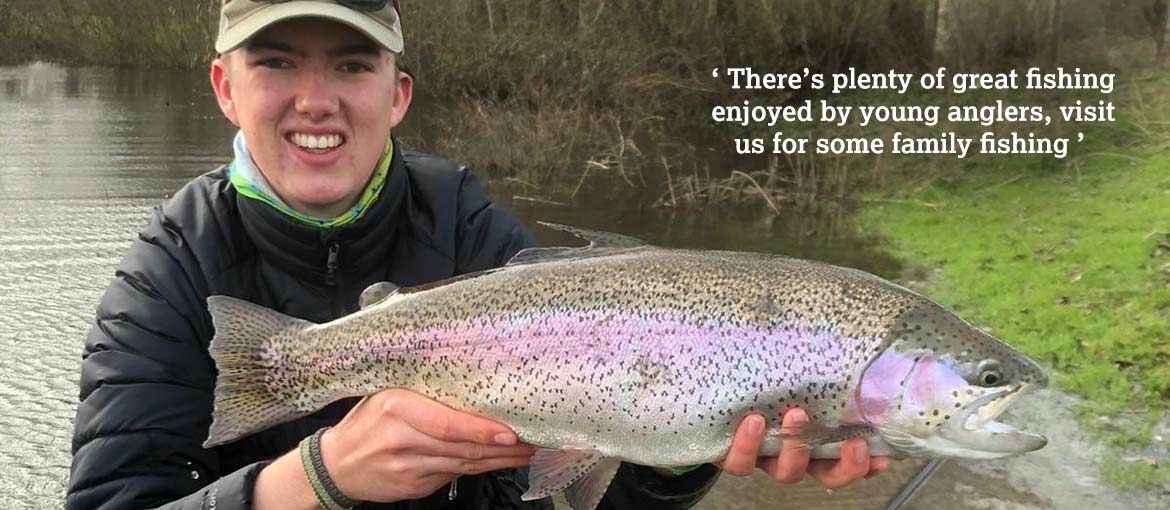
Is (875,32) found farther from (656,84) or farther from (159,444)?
(159,444)

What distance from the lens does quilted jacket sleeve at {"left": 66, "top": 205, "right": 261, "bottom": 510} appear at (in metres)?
2.29

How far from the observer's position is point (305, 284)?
8.67ft

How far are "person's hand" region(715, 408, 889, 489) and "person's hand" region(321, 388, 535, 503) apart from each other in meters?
0.53

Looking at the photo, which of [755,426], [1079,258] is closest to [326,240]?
[755,426]

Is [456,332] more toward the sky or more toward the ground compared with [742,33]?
more toward the ground

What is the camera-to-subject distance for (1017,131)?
15203mm

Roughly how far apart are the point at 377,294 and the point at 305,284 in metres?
0.37

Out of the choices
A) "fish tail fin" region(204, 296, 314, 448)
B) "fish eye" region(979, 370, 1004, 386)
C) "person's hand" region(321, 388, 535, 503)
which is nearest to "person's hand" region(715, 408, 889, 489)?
"fish eye" region(979, 370, 1004, 386)

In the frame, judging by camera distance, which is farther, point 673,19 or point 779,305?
point 673,19

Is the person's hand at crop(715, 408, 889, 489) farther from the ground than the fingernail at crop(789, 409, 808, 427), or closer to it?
closer to it

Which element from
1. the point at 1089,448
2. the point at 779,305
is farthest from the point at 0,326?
the point at 1089,448

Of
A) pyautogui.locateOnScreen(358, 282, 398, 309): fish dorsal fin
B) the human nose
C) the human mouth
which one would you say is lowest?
pyautogui.locateOnScreen(358, 282, 398, 309): fish dorsal fin

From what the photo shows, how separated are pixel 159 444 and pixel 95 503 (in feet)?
0.65

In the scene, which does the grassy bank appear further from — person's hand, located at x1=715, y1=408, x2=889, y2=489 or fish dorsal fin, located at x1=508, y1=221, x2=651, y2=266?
fish dorsal fin, located at x1=508, y1=221, x2=651, y2=266
